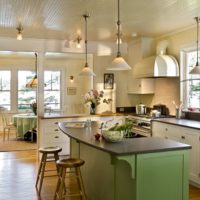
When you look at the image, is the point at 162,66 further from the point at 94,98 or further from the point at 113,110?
the point at 113,110

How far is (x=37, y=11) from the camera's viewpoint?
13.2 feet

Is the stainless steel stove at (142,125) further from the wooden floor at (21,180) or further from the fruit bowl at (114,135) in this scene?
the fruit bowl at (114,135)

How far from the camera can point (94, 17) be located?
173 inches

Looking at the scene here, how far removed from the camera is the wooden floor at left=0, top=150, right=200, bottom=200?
154 inches

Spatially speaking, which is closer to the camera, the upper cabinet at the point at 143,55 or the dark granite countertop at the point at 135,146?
the dark granite countertop at the point at 135,146

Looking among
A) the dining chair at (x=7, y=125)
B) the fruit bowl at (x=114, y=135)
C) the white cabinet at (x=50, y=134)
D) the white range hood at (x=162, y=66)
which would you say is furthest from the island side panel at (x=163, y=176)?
the dining chair at (x=7, y=125)

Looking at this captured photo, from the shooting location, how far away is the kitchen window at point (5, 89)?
9836 millimetres

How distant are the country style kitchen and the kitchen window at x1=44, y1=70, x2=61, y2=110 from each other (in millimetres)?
1799

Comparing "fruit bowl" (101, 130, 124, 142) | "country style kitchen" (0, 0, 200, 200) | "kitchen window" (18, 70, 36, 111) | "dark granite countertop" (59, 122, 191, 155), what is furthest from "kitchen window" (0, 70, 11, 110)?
"fruit bowl" (101, 130, 124, 142)

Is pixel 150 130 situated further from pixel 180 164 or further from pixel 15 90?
pixel 15 90

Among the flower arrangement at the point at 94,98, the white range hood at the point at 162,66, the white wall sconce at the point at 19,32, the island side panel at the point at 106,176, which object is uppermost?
the white wall sconce at the point at 19,32

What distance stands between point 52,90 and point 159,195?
26.0ft

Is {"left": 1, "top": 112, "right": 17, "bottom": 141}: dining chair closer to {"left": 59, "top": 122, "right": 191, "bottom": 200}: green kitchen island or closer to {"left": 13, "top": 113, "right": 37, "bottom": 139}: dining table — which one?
{"left": 13, "top": 113, "right": 37, "bottom": 139}: dining table

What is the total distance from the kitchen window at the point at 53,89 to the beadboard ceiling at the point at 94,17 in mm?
4369
